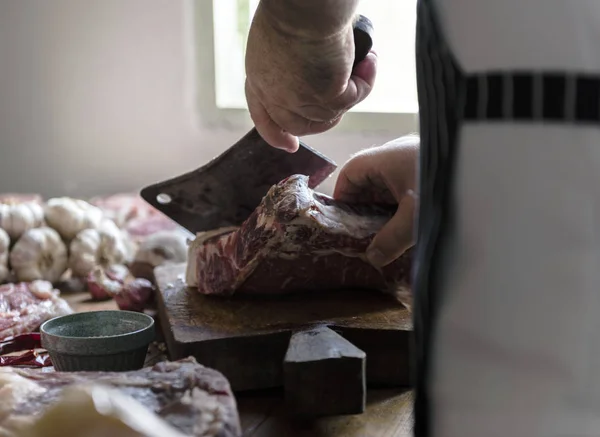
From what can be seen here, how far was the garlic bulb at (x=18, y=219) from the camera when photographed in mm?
1404

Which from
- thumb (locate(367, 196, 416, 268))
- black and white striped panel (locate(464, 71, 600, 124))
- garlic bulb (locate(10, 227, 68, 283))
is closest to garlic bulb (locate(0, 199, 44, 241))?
garlic bulb (locate(10, 227, 68, 283))

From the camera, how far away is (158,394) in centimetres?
61

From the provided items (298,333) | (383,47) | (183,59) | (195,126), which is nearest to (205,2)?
(183,59)

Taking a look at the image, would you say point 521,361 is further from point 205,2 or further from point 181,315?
point 205,2

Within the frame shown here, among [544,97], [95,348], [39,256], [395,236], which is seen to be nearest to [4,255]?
[39,256]

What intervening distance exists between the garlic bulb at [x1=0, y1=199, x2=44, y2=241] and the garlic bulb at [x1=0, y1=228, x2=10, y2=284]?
0.06ft

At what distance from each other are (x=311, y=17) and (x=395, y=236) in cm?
28

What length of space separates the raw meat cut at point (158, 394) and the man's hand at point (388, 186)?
0.90 feet

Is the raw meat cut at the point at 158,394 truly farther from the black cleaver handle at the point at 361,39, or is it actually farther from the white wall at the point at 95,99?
the white wall at the point at 95,99

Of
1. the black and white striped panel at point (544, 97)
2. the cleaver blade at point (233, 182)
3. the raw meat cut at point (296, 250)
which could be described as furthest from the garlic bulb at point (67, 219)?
the black and white striped panel at point (544, 97)

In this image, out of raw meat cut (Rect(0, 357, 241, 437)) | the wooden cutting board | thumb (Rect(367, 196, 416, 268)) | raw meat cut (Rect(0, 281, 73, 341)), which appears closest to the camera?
raw meat cut (Rect(0, 357, 241, 437))

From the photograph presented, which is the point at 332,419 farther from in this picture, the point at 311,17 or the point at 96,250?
the point at 96,250

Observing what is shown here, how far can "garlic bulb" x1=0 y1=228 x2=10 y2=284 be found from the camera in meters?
1.38

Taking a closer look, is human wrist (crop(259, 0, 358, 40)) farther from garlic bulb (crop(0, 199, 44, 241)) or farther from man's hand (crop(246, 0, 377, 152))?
garlic bulb (crop(0, 199, 44, 241))
